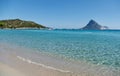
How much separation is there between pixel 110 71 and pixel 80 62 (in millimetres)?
2468

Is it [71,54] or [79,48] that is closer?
[71,54]

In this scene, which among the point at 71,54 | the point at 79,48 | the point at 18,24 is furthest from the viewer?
the point at 18,24

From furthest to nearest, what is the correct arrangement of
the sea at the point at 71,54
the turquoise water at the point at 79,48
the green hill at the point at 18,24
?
1. the green hill at the point at 18,24
2. the turquoise water at the point at 79,48
3. the sea at the point at 71,54

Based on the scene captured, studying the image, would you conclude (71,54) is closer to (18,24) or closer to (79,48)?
(79,48)

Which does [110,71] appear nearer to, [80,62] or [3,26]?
[80,62]

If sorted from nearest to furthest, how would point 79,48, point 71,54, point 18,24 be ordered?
point 71,54, point 79,48, point 18,24

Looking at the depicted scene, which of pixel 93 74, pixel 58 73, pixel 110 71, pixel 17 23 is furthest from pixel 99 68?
pixel 17 23

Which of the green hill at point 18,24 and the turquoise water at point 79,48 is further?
the green hill at point 18,24

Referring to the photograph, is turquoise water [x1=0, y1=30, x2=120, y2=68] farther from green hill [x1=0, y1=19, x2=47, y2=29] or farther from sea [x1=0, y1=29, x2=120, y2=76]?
green hill [x1=0, y1=19, x2=47, y2=29]

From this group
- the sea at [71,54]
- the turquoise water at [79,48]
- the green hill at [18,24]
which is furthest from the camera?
the green hill at [18,24]

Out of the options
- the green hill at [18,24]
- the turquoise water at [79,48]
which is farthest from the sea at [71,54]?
the green hill at [18,24]

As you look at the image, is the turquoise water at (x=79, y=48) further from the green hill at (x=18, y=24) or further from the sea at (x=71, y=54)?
the green hill at (x=18, y=24)

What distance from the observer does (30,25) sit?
586ft

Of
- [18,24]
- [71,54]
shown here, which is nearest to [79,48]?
[71,54]
